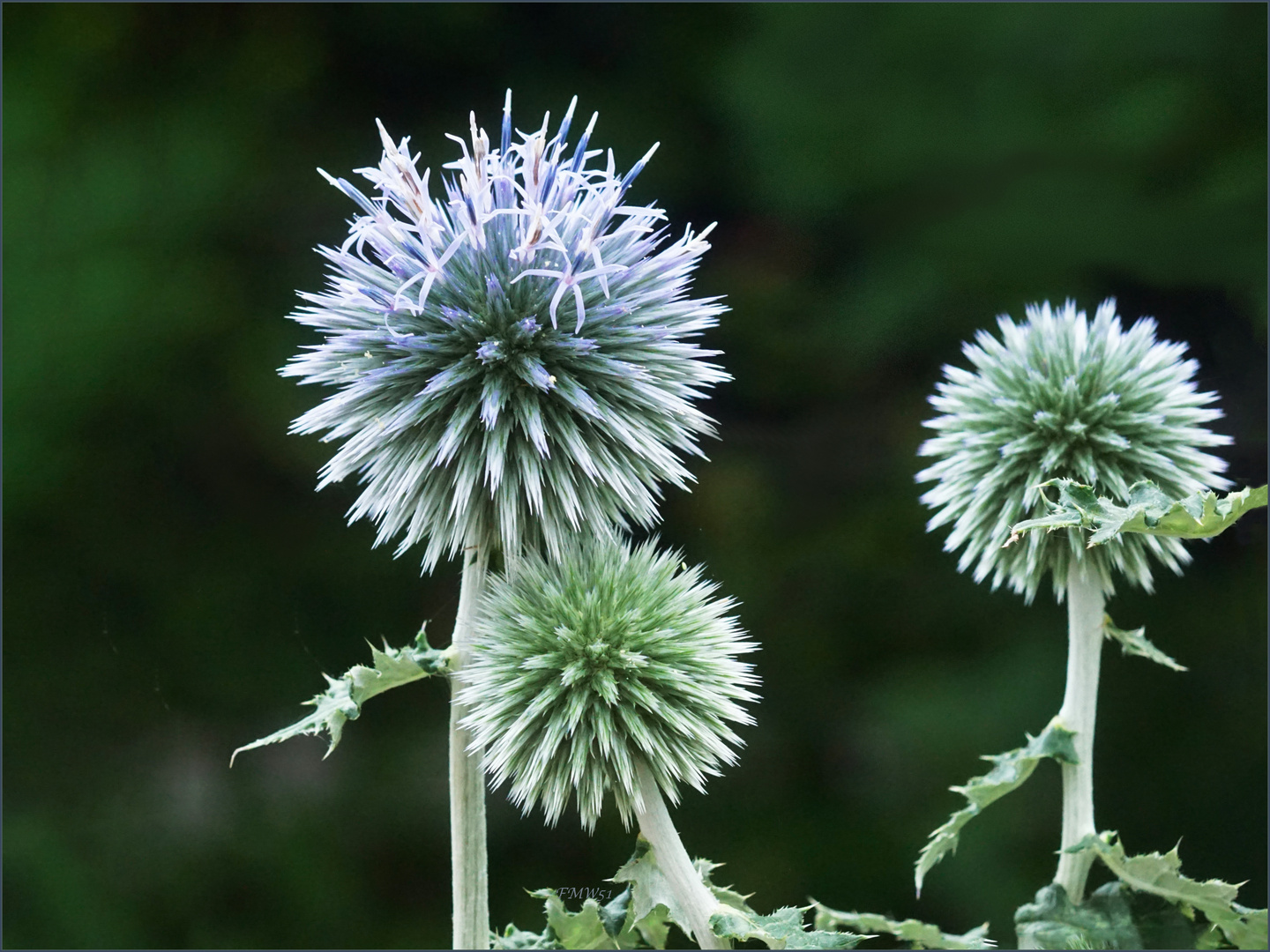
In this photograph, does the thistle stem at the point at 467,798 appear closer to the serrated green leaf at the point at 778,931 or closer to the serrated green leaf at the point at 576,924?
the serrated green leaf at the point at 576,924

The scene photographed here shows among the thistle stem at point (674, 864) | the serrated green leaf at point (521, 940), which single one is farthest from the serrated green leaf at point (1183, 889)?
the serrated green leaf at point (521, 940)

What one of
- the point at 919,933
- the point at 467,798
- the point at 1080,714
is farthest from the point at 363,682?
the point at 1080,714

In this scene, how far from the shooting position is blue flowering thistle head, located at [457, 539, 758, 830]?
2.65ft

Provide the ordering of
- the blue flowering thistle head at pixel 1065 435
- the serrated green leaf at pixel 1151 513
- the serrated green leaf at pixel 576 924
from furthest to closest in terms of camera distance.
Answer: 1. the blue flowering thistle head at pixel 1065 435
2. the serrated green leaf at pixel 576 924
3. the serrated green leaf at pixel 1151 513

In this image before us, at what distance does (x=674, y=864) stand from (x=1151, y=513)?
0.42 meters

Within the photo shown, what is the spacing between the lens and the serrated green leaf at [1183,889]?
0.90 m

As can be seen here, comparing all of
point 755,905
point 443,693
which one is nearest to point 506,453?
point 443,693

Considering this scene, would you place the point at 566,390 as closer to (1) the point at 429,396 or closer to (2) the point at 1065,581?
(1) the point at 429,396

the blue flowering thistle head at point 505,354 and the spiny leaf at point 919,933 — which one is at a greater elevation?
the blue flowering thistle head at point 505,354

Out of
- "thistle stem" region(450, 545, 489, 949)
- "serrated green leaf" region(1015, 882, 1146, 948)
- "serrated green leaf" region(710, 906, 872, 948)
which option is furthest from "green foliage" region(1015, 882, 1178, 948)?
"thistle stem" region(450, 545, 489, 949)

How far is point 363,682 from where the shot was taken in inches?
32.0

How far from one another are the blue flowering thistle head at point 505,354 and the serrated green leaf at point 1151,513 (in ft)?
0.86

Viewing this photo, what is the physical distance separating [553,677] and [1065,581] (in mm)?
505

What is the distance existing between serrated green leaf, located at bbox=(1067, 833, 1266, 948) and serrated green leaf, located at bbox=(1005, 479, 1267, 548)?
286 mm
